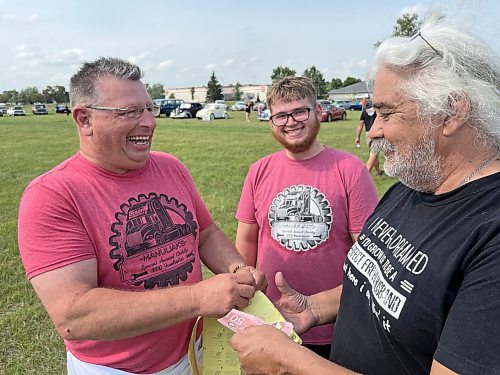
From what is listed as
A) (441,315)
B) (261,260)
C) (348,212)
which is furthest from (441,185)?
(261,260)

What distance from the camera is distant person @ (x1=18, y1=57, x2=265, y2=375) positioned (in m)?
1.72

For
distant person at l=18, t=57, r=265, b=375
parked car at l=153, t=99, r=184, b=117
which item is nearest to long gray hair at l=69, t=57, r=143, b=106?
distant person at l=18, t=57, r=265, b=375

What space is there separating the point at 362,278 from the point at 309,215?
35.3 inches

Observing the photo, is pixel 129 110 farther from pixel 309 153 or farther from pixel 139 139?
pixel 309 153

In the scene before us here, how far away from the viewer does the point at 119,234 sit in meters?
1.97

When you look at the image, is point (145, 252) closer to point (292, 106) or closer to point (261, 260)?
point (261, 260)

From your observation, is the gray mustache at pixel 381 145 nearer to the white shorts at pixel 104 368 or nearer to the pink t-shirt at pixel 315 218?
the pink t-shirt at pixel 315 218

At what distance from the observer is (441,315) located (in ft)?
4.36

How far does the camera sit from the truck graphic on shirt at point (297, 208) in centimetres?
266

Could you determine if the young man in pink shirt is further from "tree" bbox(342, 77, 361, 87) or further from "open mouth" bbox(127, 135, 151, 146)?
"tree" bbox(342, 77, 361, 87)

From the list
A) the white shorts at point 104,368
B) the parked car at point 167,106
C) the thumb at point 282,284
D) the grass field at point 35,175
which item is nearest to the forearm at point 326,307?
the thumb at point 282,284

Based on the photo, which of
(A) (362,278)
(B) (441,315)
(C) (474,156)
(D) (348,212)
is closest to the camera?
(B) (441,315)

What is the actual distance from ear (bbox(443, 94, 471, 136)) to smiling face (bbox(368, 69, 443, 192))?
0.04 meters

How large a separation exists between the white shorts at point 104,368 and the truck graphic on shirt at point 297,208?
91 centimetres
